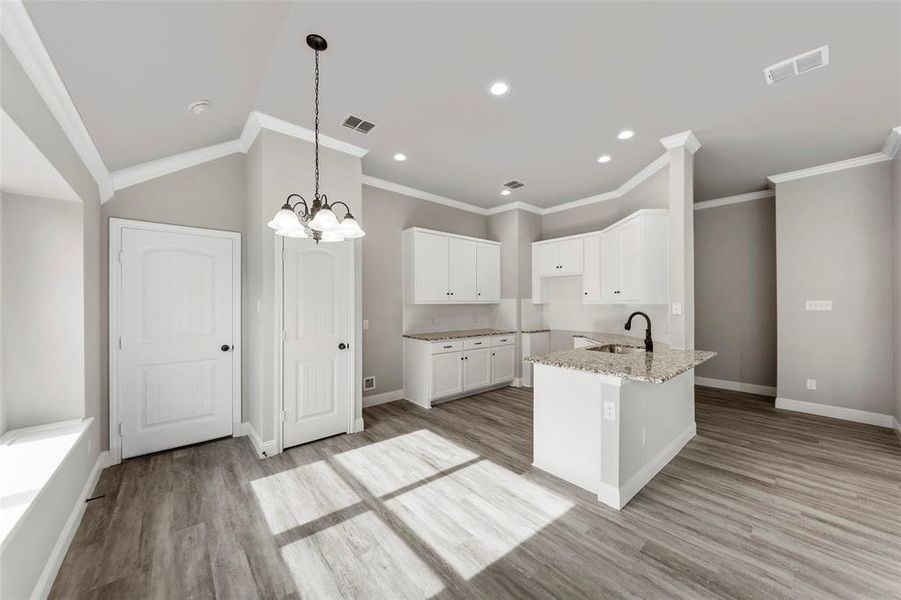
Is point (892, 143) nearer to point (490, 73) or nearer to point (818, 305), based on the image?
point (818, 305)

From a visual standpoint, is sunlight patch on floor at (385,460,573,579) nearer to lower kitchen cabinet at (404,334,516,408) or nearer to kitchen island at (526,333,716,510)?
kitchen island at (526,333,716,510)

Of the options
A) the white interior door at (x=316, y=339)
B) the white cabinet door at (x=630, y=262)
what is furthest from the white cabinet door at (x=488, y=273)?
the white interior door at (x=316, y=339)

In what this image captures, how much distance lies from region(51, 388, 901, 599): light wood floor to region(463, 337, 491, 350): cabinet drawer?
1747 mm

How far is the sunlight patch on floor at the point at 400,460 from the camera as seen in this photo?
2725 millimetres

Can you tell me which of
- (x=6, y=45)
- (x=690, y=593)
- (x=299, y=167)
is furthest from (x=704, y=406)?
(x=6, y=45)

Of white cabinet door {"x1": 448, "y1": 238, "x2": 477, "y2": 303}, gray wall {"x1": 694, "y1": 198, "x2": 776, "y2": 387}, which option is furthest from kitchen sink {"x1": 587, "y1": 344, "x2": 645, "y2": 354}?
gray wall {"x1": 694, "y1": 198, "x2": 776, "y2": 387}

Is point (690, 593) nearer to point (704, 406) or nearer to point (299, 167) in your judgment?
point (704, 406)

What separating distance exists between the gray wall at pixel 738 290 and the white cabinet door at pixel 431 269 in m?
4.06

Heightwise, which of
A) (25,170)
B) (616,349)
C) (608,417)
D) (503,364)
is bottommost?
(503,364)

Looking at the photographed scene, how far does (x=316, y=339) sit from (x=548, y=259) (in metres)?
3.78

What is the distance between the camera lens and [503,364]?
5.45 meters

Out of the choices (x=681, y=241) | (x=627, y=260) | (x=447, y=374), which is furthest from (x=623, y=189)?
(x=447, y=374)

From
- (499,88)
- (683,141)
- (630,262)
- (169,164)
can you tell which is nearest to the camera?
(499,88)

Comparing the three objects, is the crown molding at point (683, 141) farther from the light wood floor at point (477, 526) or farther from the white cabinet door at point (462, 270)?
the light wood floor at point (477, 526)
